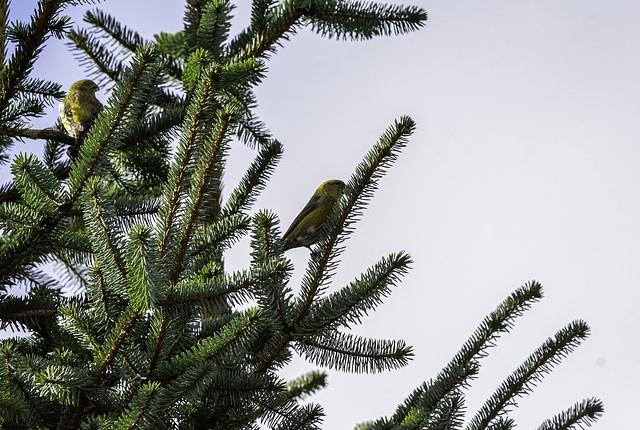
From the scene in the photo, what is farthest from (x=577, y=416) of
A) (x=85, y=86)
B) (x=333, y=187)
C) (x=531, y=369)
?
(x=85, y=86)

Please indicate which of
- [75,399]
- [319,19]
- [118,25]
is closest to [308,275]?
[75,399]

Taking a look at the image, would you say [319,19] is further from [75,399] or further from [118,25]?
[75,399]

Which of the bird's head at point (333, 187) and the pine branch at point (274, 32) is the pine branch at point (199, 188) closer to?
the pine branch at point (274, 32)

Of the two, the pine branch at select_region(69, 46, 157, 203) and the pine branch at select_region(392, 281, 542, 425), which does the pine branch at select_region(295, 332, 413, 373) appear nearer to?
the pine branch at select_region(392, 281, 542, 425)

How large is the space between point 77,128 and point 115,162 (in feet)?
0.97

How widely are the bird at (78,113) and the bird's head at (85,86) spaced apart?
96 millimetres

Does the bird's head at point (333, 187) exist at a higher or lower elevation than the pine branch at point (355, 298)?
higher

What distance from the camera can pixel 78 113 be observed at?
363 centimetres

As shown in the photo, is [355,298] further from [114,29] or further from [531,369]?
[114,29]

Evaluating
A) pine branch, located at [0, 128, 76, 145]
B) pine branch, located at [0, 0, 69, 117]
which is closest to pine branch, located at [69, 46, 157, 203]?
pine branch, located at [0, 0, 69, 117]

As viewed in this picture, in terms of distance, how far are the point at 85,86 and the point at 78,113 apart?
1.69ft

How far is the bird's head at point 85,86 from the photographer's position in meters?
3.98

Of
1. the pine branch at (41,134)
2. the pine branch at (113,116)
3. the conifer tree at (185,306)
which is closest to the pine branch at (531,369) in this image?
the conifer tree at (185,306)

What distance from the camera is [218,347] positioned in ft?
6.70
